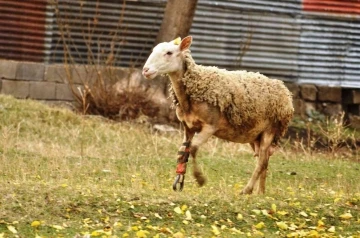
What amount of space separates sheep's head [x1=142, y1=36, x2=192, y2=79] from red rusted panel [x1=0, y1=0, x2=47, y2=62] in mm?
8595

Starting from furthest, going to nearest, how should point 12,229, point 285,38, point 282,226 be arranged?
point 285,38 → point 282,226 → point 12,229

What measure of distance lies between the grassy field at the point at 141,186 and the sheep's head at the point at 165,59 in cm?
125

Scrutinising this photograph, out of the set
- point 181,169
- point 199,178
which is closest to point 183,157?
point 181,169

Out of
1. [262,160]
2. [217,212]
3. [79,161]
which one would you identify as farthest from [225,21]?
[217,212]

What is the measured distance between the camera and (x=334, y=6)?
22.1m

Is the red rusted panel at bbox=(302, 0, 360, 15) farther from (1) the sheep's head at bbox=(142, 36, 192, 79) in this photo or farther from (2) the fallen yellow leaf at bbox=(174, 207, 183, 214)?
(2) the fallen yellow leaf at bbox=(174, 207, 183, 214)

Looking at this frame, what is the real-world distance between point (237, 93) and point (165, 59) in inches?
34.2

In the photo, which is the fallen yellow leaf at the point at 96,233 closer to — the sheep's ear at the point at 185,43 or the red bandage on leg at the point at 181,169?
the red bandage on leg at the point at 181,169

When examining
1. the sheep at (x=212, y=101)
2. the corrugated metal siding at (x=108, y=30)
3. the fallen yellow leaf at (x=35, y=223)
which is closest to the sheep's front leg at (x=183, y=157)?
the sheep at (x=212, y=101)

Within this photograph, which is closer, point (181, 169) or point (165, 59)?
point (181, 169)

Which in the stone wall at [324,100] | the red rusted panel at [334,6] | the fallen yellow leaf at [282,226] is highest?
the red rusted panel at [334,6]

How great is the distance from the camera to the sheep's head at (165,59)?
423 inches

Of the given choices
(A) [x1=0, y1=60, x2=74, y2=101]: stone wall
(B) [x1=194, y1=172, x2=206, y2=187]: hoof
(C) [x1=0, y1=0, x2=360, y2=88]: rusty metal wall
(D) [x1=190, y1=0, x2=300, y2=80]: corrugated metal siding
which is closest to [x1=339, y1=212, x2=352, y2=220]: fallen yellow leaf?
(B) [x1=194, y1=172, x2=206, y2=187]: hoof

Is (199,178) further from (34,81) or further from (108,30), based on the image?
(108,30)
